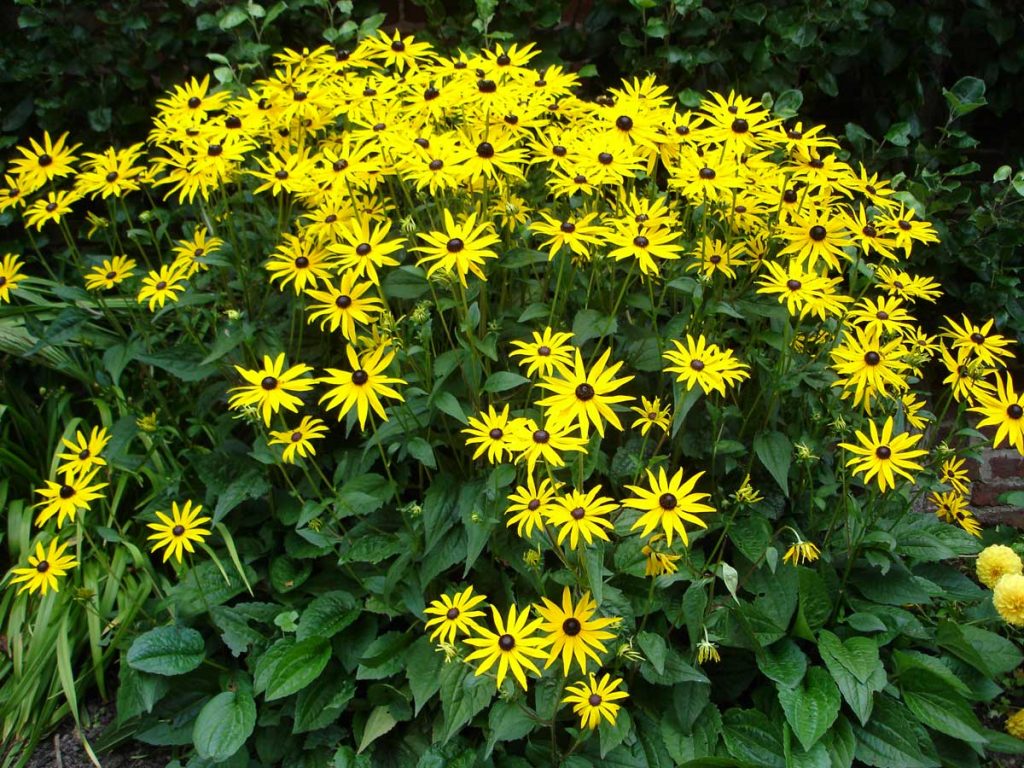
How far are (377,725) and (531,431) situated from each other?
3.07ft

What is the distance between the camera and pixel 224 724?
235cm

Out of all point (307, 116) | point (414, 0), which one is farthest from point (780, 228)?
point (414, 0)

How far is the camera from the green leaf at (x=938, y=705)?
2.30m

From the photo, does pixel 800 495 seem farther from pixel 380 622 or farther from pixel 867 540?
pixel 380 622

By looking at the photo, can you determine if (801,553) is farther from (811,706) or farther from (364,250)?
→ (364,250)

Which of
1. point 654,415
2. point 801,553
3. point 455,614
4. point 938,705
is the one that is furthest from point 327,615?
point 938,705

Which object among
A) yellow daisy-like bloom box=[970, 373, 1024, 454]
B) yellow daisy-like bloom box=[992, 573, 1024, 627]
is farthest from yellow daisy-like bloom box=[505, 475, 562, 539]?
yellow daisy-like bloom box=[992, 573, 1024, 627]

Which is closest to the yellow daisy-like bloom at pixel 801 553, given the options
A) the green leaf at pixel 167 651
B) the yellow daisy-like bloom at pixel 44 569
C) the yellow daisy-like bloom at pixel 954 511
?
the yellow daisy-like bloom at pixel 954 511

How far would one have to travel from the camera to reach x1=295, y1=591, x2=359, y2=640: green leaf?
242 centimetres

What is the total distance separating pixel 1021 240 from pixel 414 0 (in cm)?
244

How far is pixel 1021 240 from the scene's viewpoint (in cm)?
346

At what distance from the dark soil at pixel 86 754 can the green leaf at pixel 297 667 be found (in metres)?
0.49

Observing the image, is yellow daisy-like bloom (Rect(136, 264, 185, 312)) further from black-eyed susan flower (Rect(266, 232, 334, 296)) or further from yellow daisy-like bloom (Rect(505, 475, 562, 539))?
yellow daisy-like bloom (Rect(505, 475, 562, 539))

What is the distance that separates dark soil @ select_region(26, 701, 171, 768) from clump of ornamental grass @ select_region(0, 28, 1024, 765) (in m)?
0.14
